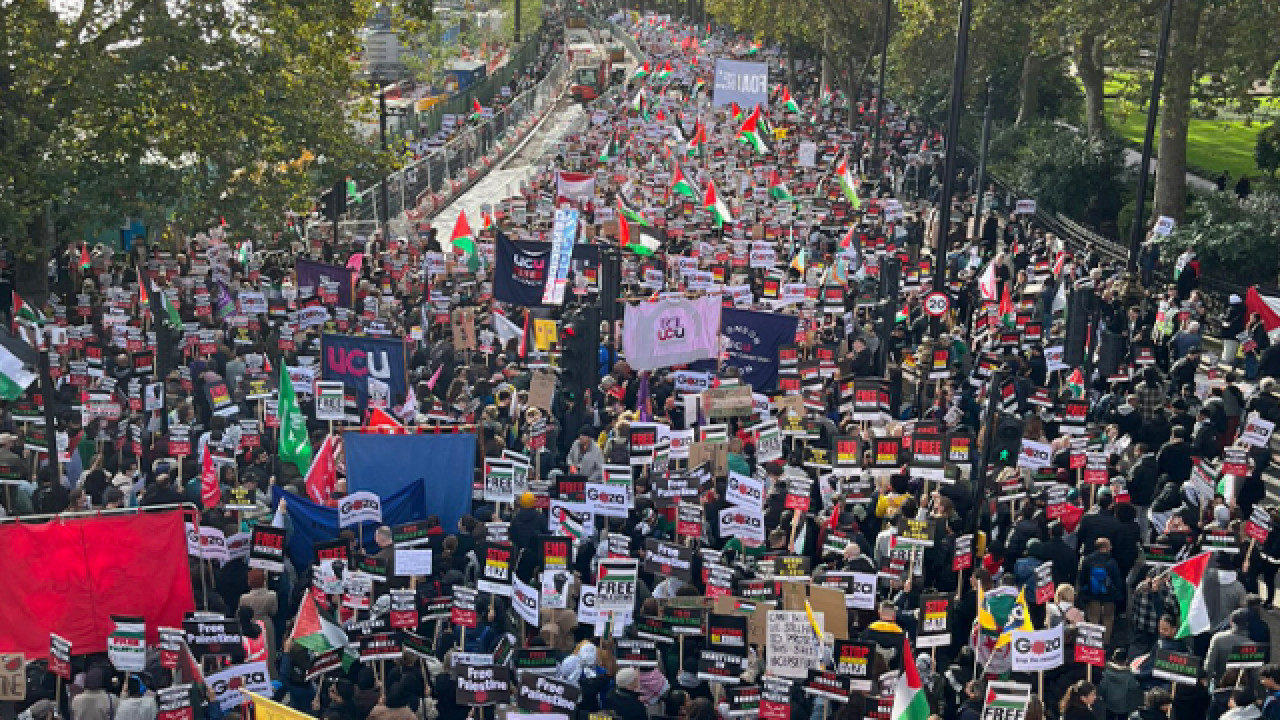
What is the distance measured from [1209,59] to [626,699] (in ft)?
88.2

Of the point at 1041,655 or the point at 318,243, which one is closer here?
the point at 1041,655

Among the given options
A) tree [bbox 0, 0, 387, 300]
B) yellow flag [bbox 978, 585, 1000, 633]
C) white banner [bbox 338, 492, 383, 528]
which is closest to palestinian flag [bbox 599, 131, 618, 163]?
tree [bbox 0, 0, 387, 300]

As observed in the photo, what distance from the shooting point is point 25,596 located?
1355 cm

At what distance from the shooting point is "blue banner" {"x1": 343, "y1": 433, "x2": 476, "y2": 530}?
1627 cm

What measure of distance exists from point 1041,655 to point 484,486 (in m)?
6.49

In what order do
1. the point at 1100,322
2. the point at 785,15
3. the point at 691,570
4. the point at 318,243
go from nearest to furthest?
the point at 691,570, the point at 1100,322, the point at 318,243, the point at 785,15

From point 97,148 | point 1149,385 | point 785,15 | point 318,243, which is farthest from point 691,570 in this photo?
point 785,15

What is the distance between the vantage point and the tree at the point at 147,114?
2403 centimetres

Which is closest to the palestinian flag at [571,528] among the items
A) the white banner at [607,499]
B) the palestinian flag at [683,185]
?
the white banner at [607,499]

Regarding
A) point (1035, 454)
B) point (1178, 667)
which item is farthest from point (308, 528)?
point (1178, 667)

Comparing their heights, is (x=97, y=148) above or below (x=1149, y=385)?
above

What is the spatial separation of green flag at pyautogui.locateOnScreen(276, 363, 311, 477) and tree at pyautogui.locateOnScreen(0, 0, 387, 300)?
7976 millimetres

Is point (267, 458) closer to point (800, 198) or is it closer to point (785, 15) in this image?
point (800, 198)

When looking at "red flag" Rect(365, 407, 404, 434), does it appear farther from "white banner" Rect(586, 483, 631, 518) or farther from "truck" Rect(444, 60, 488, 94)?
"truck" Rect(444, 60, 488, 94)
